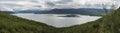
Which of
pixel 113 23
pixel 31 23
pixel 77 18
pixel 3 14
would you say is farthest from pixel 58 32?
pixel 113 23

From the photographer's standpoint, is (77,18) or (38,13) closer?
(77,18)

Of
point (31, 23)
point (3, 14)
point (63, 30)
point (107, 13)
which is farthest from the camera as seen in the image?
point (3, 14)

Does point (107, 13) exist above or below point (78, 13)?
above

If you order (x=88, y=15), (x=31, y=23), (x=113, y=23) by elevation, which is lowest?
(x=31, y=23)

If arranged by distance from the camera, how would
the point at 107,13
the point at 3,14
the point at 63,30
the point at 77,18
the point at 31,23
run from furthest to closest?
the point at 3,14, the point at 31,23, the point at 63,30, the point at 77,18, the point at 107,13

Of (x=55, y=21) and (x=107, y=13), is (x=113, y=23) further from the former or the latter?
(x=55, y=21)

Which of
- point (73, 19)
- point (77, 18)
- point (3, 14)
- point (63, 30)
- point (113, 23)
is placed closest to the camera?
point (113, 23)

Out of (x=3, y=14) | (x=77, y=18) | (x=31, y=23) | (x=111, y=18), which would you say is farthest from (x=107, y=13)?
(x=3, y=14)

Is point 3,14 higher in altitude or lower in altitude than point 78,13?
lower

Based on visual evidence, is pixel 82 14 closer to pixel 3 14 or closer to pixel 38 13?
pixel 38 13
